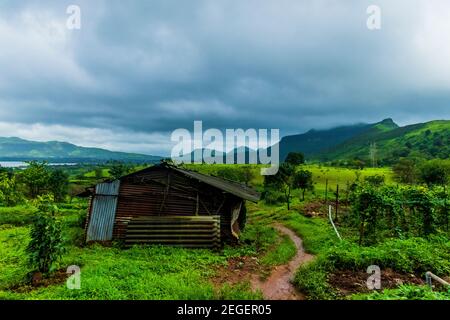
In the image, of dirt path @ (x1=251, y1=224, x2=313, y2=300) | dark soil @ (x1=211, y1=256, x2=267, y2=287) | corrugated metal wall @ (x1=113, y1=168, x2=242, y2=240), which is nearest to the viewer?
→ dirt path @ (x1=251, y1=224, x2=313, y2=300)

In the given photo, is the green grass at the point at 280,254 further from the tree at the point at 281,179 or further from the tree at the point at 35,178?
the tree at the point at 35,178

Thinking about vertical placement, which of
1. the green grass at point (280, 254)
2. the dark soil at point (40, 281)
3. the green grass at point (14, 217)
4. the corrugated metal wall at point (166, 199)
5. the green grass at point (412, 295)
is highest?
the corrugated metal wall at point (166, 199)

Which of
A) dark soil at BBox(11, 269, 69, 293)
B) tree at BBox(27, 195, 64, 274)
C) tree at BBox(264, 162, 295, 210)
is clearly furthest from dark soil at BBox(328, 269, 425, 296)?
tree at BBox(264, 162, 295, 210)

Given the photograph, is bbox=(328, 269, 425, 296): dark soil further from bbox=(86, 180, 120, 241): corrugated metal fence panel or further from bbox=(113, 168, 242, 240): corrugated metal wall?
bbox=(86, 180, 120, 241): corrugated metal fence panel

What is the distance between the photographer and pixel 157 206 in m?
21.7

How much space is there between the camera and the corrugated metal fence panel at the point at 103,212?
69.7 ft

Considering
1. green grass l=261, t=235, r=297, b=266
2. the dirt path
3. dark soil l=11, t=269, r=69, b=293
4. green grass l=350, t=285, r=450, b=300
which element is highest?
green grass l=350, t=285, r=450, b=300

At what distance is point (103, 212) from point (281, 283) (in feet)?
46.0

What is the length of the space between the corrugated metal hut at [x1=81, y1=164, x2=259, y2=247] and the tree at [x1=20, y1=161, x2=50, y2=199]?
45.2 meters

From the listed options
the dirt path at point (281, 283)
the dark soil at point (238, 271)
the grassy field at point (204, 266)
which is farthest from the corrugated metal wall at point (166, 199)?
the dirt path at point (281, 283)

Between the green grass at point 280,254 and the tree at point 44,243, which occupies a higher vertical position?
the tree at point 44,243

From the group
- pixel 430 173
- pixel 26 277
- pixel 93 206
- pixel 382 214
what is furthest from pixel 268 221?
pixel 430 173

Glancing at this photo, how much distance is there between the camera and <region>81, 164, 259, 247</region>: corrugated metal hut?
65.0 feet
